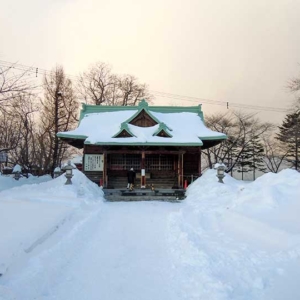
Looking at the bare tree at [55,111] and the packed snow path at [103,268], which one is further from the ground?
the bare tree at [55,111]

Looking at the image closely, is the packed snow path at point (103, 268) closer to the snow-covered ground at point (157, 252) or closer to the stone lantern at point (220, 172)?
the snow-covered ground at point (157, 252)

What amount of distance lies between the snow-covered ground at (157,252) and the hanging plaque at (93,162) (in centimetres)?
1035

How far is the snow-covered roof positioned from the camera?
18422mm

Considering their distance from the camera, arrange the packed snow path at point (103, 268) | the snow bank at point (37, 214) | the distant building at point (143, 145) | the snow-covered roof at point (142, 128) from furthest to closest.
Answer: the distant building at point (143, 145) < the snow-covered roof at point (142, 128) < the snow bank at point (37, 214) < the packed snow path at point (103, 268)

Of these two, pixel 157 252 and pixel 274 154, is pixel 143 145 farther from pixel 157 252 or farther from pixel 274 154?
pixel 274 154

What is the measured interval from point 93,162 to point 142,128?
4185mm

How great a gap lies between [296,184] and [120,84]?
118 ft

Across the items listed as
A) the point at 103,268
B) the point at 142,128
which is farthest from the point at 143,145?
the point at 103,268

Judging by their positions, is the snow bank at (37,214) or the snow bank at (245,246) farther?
the snow bank at (37,214)

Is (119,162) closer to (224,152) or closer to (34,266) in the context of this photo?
(34,266)

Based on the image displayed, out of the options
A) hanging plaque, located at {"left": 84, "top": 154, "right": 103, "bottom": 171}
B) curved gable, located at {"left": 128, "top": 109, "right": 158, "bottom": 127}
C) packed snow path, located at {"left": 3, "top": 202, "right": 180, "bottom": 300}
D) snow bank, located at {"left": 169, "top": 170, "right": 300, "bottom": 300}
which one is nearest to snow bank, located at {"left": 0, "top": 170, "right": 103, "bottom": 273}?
packed snow path, located at {"left": 3, "top": 202, "right": 180, "bottom": 300}

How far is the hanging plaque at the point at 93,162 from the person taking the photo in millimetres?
20328

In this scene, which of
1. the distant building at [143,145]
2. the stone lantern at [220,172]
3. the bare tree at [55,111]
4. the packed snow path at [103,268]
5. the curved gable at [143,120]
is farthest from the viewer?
the bare tree at [55,111]

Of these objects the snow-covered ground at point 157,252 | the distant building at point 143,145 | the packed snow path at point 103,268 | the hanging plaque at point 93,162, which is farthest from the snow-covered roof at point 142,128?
the packed snow path at point 103,268
